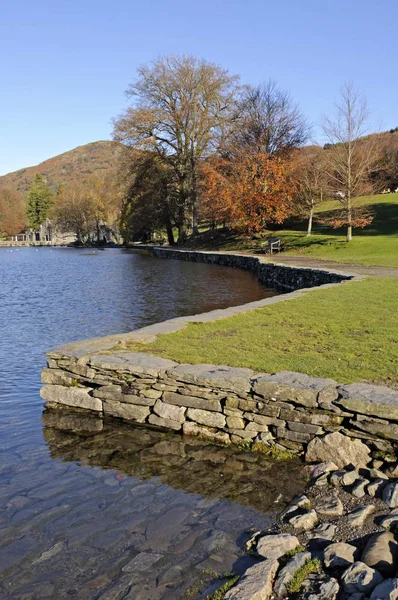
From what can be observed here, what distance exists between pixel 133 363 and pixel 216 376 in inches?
49.6

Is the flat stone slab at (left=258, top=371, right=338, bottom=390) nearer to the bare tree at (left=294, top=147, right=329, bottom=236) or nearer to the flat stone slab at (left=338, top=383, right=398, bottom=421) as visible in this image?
the flat stone slab at (left=338, top=383, right=398, bottom=421)

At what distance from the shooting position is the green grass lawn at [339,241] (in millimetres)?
26670

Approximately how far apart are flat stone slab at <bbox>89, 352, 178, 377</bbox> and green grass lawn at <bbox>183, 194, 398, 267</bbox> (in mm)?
16644

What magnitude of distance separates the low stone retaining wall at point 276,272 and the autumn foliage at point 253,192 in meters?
4.07

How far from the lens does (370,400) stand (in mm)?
5137

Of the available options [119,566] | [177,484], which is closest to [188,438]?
[177,484]

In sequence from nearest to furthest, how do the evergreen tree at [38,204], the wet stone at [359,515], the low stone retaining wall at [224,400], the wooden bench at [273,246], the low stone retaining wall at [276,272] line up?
the wet stone at [359,515] < the low stone retaining wall at [224,400] < the low stone retaining wall at [276,272] < the wooden bench at [273,246] < the evergreen tree at [38,204]

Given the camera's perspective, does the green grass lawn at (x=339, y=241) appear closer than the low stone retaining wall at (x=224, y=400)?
No

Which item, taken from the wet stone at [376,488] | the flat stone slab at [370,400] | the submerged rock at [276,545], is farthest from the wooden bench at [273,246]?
the submerged rock at [276,545]

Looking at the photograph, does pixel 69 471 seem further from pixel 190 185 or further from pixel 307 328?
pixel 190 185

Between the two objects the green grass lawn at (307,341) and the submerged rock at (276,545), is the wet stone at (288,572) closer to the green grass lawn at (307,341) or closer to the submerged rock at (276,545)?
the submerged rock at (276,545)

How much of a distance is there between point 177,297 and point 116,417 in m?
11.7

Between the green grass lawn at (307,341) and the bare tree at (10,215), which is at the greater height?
the bare tree at (10,215)

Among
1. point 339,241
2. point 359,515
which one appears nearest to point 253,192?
point 339,241
